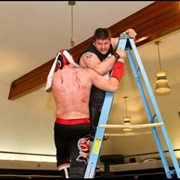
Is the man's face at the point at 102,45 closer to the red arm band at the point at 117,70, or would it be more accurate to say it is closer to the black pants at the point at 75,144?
the red arm band at the point at 117,70

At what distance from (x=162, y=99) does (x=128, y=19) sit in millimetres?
3805

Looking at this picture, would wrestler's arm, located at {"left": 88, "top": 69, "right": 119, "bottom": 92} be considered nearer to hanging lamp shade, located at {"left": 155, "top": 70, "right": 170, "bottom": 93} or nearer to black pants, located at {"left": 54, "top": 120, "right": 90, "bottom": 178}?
black pants, located at {"left": 54, "top": 120, "right": 90, "bottom": 178}

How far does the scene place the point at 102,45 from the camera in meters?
2.41

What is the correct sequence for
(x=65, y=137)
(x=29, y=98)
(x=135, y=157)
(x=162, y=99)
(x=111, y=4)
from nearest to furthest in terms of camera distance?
1. (x=65, y=137)
2. (x=111, y=4)
3. (x=29, y=98)
4. (x=162, y=99)
5. (x=135, y=157)

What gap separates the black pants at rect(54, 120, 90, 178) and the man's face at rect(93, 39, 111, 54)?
25.6 inches

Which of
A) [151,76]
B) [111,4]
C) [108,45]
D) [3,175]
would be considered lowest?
[108,45]

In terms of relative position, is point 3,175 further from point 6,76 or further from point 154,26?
point 154,26

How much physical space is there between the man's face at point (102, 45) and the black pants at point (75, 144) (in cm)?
65

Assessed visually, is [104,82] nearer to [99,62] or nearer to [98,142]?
[99,62]

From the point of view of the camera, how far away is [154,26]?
147 inches

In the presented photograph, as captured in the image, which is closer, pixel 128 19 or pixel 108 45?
pixel 108 45

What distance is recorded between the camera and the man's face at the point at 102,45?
2.39m

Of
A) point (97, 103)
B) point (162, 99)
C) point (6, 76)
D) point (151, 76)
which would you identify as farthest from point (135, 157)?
point (97, 103)

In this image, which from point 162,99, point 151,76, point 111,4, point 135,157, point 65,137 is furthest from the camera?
point 135,157
